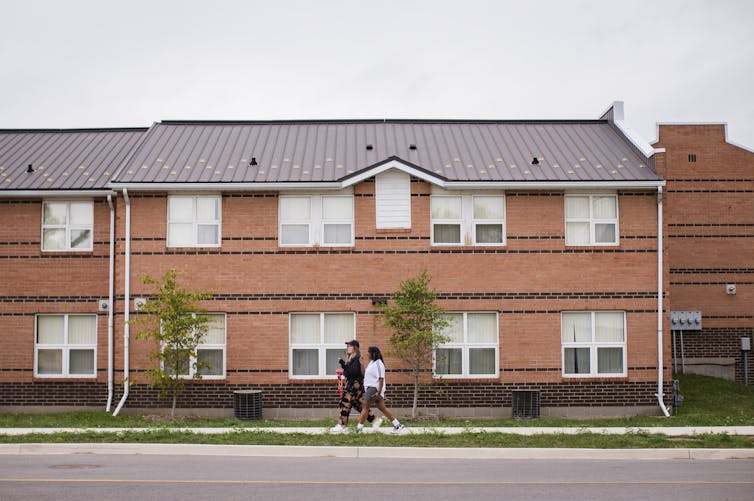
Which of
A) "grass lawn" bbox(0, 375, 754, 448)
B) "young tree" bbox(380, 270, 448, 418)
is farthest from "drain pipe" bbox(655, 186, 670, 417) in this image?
"young tree" bbox(380, 270, 448, 418)

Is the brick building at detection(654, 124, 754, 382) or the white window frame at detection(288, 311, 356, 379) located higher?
the brick building at detection(654, 124, 754, 382)

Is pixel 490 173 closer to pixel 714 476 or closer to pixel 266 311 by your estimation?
pixel 266 311

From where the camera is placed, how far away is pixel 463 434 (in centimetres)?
1590

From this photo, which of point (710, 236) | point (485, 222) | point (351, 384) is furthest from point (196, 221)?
point (710, 236)

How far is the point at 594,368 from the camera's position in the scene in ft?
70.7

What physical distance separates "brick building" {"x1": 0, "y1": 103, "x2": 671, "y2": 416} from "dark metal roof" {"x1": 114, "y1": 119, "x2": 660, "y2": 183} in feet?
0.42

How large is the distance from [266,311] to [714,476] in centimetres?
1179

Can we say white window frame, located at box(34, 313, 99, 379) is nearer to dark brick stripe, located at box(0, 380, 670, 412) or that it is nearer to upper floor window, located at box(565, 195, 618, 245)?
dark brick stripe, located at box(0, 380, 670, 412)

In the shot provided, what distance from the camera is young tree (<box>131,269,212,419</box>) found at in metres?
19.7

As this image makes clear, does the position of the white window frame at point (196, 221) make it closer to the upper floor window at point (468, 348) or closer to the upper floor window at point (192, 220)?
the upper floor window at point (192, 220)

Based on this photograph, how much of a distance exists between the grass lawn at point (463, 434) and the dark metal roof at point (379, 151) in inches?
226

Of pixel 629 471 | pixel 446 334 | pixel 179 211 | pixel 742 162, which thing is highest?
pixel 742 162

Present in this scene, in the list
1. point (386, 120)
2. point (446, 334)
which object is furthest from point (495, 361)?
point (386, 120)

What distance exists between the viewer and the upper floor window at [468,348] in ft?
70.3
